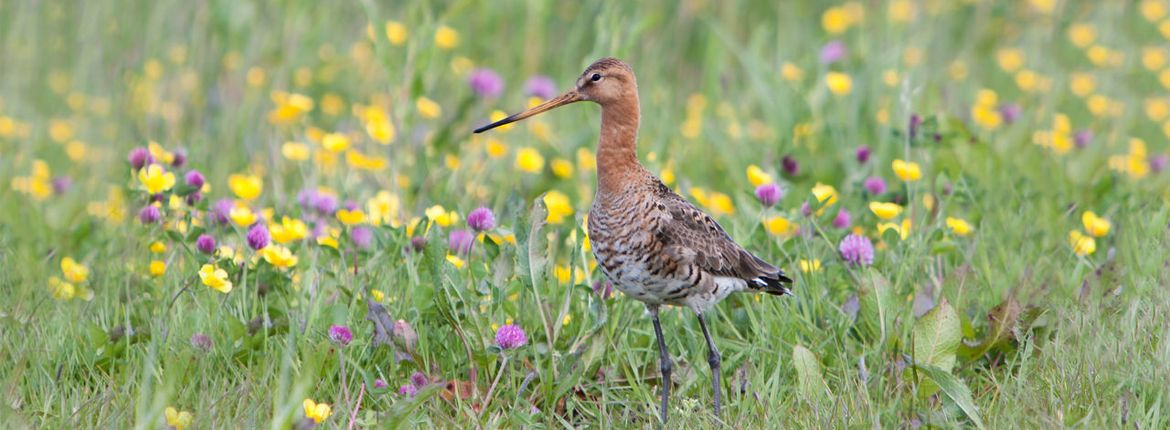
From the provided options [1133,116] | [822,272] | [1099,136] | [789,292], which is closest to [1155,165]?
[1099,136]

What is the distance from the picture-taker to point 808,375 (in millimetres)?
3938

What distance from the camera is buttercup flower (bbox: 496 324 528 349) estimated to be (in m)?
3.94

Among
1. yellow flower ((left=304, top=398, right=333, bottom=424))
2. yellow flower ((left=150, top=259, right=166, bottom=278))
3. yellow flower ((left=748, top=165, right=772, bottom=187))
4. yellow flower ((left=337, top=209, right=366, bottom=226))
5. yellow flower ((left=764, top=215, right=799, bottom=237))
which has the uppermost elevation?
yellow flower ((left=304, top=398, right=333, bottom=424))

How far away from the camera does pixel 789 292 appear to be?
13.7 ft

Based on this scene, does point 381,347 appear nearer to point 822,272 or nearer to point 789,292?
point 789,292

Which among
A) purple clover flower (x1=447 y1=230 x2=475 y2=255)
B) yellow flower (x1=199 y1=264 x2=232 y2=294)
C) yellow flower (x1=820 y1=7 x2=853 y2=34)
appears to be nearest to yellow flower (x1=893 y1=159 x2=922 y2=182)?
purple clover flower (x1=447 y1=230 x2=475 y2=255)

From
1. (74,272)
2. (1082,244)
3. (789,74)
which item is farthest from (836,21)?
(74,272)

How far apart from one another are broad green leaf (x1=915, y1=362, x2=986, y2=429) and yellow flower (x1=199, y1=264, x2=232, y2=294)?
199 cm

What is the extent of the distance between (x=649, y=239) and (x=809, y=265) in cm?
75

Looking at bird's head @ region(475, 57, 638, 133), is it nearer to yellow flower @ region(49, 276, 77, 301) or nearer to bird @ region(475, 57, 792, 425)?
bird @ region(475, 57, 792, 425)

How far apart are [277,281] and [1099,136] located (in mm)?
4126

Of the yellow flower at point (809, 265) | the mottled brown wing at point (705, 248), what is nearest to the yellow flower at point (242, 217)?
the mottled brown wing at point (705, 248)

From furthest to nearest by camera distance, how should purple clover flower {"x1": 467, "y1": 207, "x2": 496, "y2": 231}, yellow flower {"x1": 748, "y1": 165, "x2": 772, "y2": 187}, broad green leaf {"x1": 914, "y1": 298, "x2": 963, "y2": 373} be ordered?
yellow flower {"x1": 748, "y1": 165, "x2": 772, "y2": 187} < purple clover flower {"x1": 467, "y1": 207, "x2": 496, "y2": 231} < broad green leaf {"x1": 914, "y1": 298, "x2": 963, "y2": 373}

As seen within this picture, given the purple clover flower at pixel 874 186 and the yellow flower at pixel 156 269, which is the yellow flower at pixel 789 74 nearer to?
the purple clover flower at pixel 874 186
